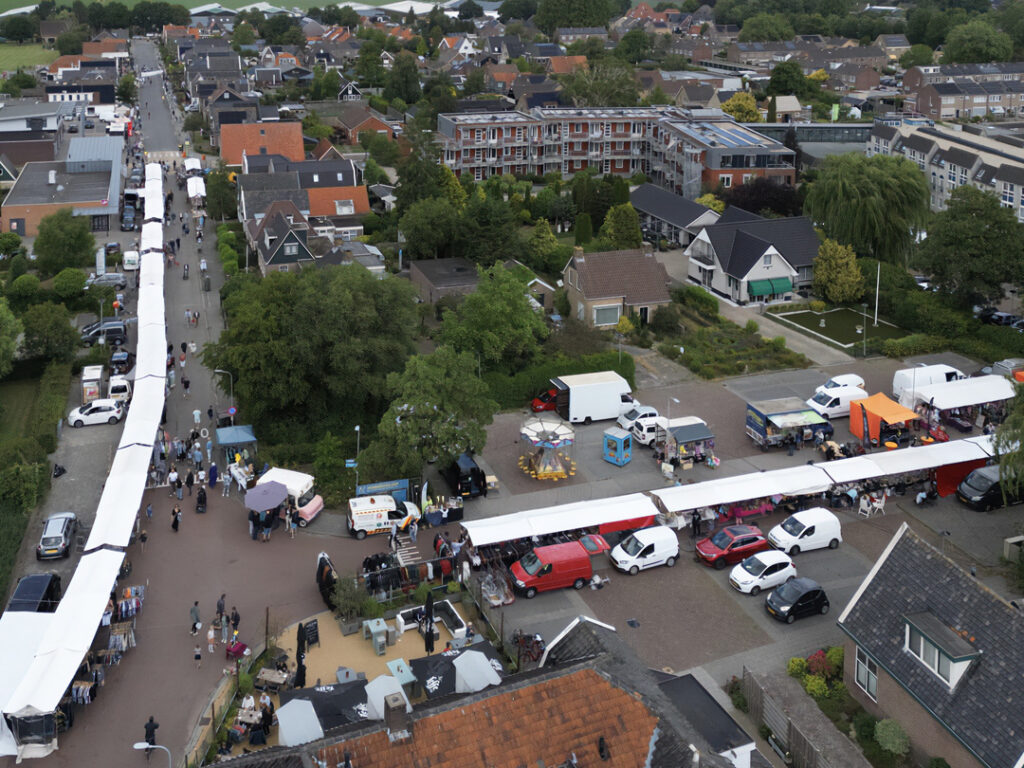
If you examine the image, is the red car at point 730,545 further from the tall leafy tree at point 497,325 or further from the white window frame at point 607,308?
the white window frame at point 607,308

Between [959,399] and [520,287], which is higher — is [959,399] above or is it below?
below

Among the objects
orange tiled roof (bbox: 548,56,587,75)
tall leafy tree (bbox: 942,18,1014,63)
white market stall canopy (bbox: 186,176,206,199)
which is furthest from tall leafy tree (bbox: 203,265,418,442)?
tall leafy tree (bbox: 942,18,1014,63)

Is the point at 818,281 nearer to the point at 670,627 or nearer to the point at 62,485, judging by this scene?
the point at 670,627

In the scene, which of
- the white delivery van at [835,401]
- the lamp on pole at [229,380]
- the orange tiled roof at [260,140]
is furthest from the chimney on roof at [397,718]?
the orange tiled roof at [260,140]

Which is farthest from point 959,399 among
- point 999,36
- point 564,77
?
point 999,36

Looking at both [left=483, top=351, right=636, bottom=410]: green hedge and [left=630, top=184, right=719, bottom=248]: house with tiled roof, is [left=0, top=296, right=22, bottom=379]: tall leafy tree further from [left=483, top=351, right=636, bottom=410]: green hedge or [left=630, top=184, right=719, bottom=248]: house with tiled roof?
[left=630, top=184, right=719, bottom=248]: house with tiled roof

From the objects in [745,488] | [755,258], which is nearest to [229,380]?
[745,488]

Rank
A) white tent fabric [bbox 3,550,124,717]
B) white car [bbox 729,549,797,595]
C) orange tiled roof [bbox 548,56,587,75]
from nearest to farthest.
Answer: white tent fabric [bbox 3,550,124,717] → white car [bbox 729,549,797,595] → orange tiled roof [bbox 548,56,587,75]
